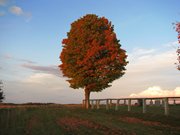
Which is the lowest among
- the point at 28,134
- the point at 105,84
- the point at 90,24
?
the point at 28,134

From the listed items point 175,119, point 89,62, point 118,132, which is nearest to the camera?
point 118,132

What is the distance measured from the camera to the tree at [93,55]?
49.3m

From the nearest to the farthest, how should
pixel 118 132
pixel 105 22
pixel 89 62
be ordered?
pixel 118 132, pixel 89 62, pixel 105 22

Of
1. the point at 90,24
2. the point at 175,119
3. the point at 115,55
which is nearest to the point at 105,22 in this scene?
the point at 90,24

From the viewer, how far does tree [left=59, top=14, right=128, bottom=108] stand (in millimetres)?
49281

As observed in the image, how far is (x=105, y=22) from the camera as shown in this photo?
172ft

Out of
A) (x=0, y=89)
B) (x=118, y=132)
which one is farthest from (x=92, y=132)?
(x=0, y=89)

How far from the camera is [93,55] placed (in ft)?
161

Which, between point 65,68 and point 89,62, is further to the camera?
point 65,68

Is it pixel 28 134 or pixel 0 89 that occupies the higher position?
pixel 0 89

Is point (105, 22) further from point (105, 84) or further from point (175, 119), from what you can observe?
point (175, 119)

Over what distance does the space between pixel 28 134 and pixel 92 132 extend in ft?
11.3

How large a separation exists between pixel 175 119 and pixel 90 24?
1128 inches

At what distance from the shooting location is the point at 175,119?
2533 centimetres
